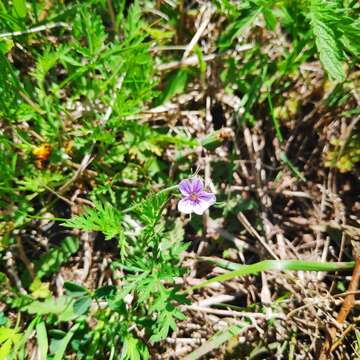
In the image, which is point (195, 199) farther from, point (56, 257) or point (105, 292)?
point (56, 257)

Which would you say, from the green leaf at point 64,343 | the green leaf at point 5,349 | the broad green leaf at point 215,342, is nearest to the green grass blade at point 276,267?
the broad green leaf at point 215,342

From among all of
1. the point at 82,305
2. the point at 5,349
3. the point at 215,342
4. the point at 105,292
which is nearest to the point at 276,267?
the point at 215,342

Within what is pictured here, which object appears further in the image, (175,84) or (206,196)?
(175,84)

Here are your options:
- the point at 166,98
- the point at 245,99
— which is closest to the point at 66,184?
the point at 166,98

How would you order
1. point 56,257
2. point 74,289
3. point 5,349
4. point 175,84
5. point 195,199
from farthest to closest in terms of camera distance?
point 175,84 → point 56,257 → point 74,289 → point 5,349 → point 195,199

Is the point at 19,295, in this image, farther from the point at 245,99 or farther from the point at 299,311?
the point at 245,99

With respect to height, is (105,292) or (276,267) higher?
(276,267)
